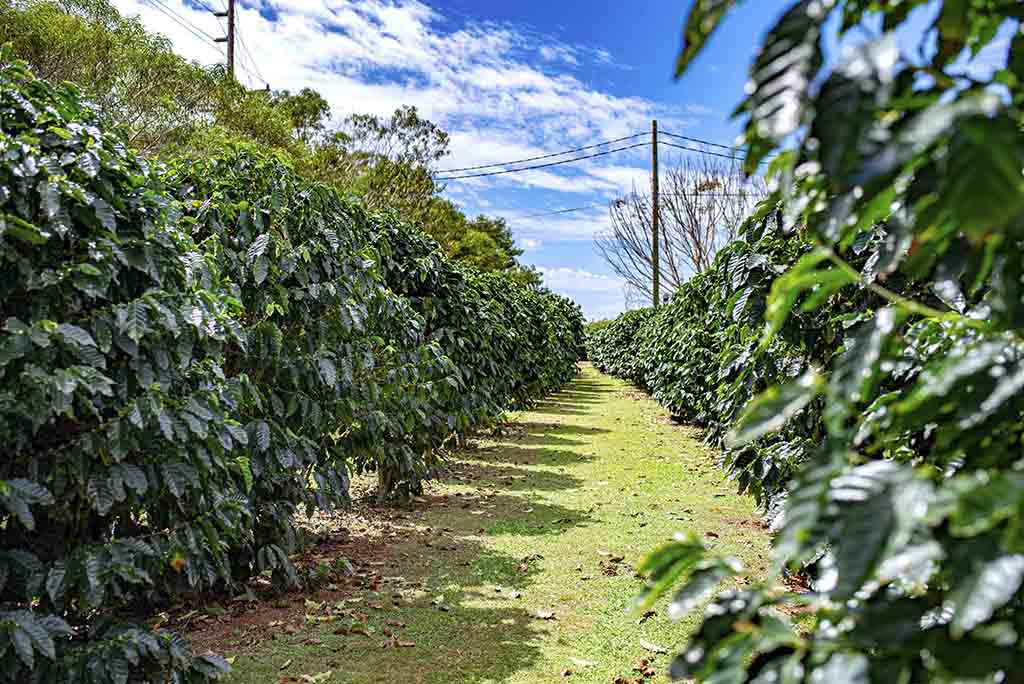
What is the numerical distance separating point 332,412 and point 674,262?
24.3 metres

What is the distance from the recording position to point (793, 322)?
3.52 metres

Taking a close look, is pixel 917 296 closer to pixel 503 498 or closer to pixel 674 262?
pixel 503 498

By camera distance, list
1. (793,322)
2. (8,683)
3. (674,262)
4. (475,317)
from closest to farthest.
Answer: (8,683), (793,322), (475,317), (674,262)

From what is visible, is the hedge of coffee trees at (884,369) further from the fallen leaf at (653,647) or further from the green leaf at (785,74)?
the fallen leaf at (653,647)

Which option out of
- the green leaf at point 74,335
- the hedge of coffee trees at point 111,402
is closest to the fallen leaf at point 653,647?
the hedge of coffee trees at point 111,402

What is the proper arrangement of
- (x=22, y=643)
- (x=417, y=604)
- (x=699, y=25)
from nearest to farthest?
1. (x=699, y=25)
2. (x=22, y=643)
3. (x=417, y=604)

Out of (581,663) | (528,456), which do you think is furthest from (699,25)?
(528,456)

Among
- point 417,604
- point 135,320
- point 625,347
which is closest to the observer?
point 135,320

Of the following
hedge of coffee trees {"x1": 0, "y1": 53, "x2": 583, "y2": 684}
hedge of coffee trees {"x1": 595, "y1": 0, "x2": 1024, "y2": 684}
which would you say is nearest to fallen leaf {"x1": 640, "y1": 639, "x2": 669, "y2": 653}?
hedge of coffee trees {"x1": 0, "y1": 53, "x2": 583, "y2": 684}

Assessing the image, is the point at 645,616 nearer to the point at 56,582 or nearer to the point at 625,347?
the point at 56,582

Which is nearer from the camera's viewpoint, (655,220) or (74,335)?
(74,335)

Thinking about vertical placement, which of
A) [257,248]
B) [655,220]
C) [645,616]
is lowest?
[645,616]

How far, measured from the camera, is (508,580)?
4.54 meters

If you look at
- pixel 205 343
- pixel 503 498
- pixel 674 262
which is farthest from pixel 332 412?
pixel 674 262
